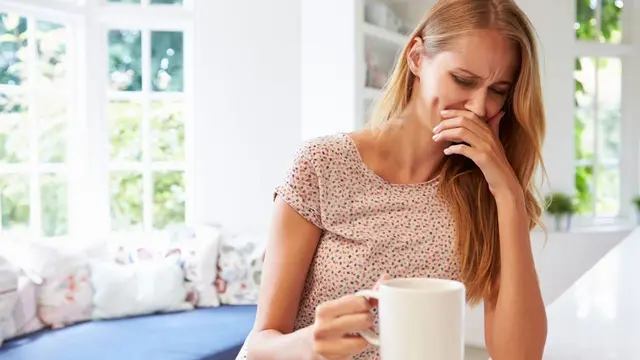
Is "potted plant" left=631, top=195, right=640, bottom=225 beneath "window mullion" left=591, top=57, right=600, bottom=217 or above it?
beneath

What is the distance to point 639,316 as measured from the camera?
1454 millimetres

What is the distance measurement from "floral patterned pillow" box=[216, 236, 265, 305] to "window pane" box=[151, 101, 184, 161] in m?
0.77

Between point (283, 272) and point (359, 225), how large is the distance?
0.53 ft

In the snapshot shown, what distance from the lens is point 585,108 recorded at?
523cm

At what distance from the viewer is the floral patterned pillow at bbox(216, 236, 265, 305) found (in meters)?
4.08

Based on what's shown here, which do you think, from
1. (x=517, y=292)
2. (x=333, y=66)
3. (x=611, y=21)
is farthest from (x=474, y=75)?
(x=611, y=21)

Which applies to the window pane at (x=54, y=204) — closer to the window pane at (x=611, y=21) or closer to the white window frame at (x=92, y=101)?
the white window frame at (x=92, y=101)

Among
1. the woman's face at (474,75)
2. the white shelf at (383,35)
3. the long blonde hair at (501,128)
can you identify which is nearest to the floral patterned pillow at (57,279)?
the white shelf at (383,35)

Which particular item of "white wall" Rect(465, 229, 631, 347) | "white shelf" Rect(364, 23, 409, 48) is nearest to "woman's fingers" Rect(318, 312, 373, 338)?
"white shelf" Rect(364, 23, 409, 48)

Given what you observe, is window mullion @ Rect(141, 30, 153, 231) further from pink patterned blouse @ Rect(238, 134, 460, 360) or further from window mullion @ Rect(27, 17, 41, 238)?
pink patterned blouse @ Rect(238, 134, 460, 360)

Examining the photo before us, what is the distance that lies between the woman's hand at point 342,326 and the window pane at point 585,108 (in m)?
4.85

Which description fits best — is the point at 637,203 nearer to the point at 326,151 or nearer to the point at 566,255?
the point at 566,255

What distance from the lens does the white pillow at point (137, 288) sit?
3680 millimetres

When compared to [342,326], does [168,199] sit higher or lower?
lower
